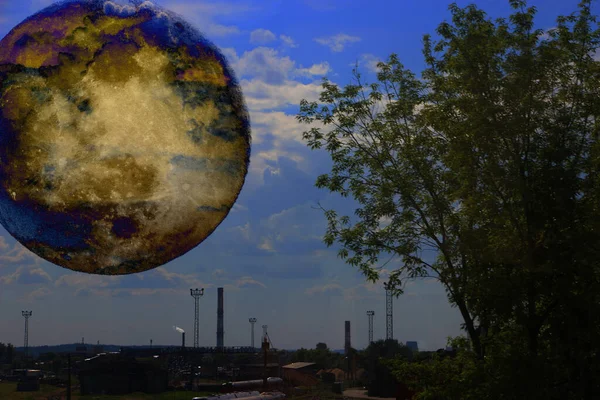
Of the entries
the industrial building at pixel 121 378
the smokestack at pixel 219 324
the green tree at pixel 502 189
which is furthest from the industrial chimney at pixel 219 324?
the green tree at pixel 502 189

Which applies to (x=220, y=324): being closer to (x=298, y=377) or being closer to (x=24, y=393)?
(x=298, y=377)

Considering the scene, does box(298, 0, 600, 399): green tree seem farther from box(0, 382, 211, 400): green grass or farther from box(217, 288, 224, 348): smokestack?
box(217, 288, 224, 348): smokestack

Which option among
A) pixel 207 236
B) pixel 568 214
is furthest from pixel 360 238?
pixel 207 236

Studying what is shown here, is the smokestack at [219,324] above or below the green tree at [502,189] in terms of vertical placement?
below

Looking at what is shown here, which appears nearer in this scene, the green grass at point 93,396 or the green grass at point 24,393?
the green grass at point 93,396

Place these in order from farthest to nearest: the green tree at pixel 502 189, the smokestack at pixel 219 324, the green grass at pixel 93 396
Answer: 1. the smokestack at pixel 219 324
2. the green grass at pixel 93 396
3. the green tree at pixel 502 189

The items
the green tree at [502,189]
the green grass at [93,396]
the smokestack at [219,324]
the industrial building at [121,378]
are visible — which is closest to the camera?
the green tree at [502,189]

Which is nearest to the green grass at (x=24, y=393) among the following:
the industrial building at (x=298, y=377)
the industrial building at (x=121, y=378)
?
the industrial building at (x=121, y=378)

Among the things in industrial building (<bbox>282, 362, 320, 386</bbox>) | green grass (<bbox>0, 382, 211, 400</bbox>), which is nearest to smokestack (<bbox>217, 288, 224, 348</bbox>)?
industrial building (<bbox>282, 362, 320, 386</bbox>)

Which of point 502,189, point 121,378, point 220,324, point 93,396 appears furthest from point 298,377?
point 502,189

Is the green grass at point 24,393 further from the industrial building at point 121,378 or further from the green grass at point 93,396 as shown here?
the industrial building at point 121,378

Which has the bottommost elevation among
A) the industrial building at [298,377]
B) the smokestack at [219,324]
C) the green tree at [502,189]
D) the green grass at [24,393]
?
the industrial building at [298,377]
